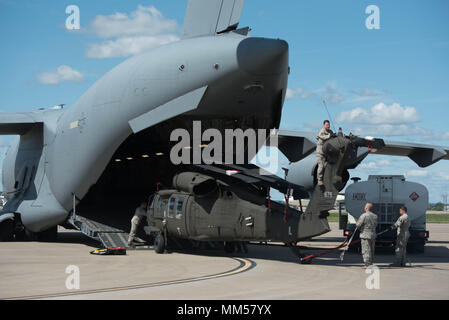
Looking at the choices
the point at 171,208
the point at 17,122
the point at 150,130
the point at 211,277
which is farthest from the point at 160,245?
the point at 17,122

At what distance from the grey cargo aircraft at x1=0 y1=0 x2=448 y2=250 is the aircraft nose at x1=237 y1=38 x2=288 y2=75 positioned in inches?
0.9

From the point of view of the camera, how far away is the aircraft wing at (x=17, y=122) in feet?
70.0

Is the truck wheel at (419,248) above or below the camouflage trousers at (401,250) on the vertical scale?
below

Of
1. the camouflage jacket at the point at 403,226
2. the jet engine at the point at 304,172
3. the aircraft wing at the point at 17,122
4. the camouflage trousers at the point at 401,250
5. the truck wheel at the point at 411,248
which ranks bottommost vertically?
the truck wheel at the point at 411,248

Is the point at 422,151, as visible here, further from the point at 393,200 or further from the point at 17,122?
the point at 17,122

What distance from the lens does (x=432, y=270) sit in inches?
551

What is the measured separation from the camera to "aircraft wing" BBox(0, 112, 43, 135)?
21344mm

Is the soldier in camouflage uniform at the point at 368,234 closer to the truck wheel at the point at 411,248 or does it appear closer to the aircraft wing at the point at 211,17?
the aircraft wing at the point at 211,17

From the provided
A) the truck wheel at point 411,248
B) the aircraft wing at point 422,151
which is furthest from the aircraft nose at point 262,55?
the aircraft wing at point 422,151

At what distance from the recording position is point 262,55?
550 inches

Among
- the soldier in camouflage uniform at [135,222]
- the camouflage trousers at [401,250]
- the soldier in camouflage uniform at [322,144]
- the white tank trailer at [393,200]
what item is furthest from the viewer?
the white tank trailer at [393,200]

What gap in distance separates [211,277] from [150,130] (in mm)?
6020

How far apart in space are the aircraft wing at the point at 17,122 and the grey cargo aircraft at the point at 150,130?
1.4 inches
